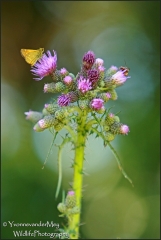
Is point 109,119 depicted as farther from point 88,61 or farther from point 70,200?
point 70,200

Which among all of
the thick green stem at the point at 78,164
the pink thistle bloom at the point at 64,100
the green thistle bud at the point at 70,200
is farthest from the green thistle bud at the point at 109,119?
the green thistle bud at the point at 70,200

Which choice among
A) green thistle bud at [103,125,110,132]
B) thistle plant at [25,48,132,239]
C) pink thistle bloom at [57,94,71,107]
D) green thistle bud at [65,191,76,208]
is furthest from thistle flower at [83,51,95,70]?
green thistle bud at [65,191,76,208]

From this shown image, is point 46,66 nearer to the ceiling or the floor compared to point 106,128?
nearer to the ceiling

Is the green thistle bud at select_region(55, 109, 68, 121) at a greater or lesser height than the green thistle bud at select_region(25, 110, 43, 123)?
lesser

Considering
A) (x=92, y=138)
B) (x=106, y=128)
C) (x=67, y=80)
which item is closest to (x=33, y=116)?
(x=67, y=80)

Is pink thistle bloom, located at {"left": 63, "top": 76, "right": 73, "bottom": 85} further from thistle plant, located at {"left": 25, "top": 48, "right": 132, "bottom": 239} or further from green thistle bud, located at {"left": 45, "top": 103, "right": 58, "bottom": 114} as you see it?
green thistle bud, located at {"left": 45, "top": 103, "right": 58, "bottom": 114}

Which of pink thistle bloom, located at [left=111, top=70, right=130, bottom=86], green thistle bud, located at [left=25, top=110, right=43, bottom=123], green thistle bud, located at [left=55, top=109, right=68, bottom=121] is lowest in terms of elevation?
green thistle bud, located at [left=55, top=109, right=68, bottom=121]

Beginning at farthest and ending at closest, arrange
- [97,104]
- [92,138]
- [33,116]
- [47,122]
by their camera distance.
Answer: [92,138] → [33,116] → [47,122] → [97,104]
